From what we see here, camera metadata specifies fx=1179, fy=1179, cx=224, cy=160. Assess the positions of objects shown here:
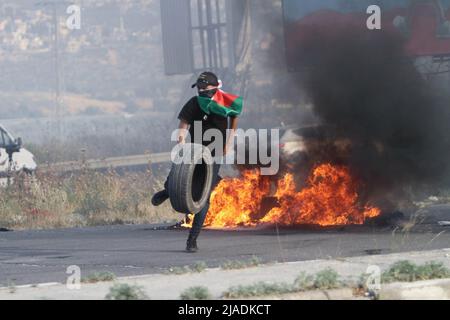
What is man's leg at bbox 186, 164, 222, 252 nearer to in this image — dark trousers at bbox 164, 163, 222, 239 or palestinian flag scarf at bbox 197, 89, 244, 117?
dark trousers at bbox 164, 163, 222, 239

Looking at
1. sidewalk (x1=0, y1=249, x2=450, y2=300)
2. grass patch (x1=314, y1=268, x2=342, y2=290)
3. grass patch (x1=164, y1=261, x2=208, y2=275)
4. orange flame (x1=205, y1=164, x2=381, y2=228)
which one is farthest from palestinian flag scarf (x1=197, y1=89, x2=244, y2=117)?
grass patch (x1=314, y1=268, x2=342, y2=290)

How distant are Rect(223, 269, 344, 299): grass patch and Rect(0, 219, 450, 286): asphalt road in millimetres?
2128

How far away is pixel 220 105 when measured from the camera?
12.7m

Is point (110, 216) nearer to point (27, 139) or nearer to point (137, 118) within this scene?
point (27, 139)

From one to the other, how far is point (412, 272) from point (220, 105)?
3.61 meters

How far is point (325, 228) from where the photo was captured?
1466 cm

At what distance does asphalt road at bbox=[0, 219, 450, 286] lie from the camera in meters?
11.8

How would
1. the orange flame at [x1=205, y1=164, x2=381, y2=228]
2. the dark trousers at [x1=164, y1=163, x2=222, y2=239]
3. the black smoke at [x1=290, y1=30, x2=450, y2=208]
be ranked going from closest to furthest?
the dark trousers at [x1=164, y1=163, x2=222, y2=239] → the orange flame at [x1=205, y1=164, x2=381, y2=228] → the black smoke at [x1=290, y1=30, x2=450, y2=208]

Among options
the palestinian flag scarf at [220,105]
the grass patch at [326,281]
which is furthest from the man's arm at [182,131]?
the grass patch at [326,281]

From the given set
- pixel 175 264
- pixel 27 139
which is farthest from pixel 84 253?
pixel 27 139

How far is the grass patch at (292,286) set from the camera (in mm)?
9055

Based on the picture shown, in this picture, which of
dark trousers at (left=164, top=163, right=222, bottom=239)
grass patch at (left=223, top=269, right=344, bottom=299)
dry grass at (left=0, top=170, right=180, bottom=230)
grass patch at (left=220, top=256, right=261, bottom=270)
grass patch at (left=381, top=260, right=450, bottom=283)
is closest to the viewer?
grass patch at (left=223, top=269, right=344, bottom=299)

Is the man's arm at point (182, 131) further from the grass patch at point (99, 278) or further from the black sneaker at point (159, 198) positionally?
the grass patch at point (99, 278)

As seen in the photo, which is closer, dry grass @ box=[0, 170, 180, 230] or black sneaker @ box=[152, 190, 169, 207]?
black sneaker @ box=[152, 190, 169, 207]
